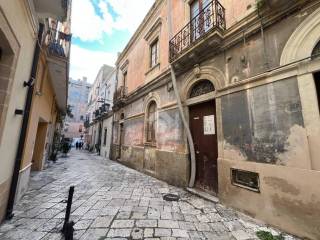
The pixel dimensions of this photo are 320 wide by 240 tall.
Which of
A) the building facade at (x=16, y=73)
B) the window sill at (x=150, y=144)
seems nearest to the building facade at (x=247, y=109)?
the window sill at (x=150, y=144)

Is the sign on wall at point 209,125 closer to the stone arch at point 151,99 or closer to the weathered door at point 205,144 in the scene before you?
the weathered door at point 205,144

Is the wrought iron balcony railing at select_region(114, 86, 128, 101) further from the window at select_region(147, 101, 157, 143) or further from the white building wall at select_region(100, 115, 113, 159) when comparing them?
the window at select_region(147, 101, 157, 143)

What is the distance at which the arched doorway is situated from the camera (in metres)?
5.01

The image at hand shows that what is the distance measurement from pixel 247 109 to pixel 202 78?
1.99 metres

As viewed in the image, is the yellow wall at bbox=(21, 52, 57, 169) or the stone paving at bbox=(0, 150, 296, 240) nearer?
the stone paving at bbox=(0, 150, 296, 240)

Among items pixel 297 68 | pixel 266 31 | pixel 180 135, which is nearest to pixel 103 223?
pixel 180 135

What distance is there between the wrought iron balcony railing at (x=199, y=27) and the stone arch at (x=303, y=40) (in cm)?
190

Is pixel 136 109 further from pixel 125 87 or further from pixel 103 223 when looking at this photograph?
pixel 103 223

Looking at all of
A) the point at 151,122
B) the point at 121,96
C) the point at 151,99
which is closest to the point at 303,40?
the point at 151,99

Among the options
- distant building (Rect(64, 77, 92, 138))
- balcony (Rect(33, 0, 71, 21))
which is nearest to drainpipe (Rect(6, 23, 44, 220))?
balcony (Rect(33, 0, 71, 21))

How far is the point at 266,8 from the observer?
373 centimetres

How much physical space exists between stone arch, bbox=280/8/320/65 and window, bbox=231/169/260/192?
250 cm

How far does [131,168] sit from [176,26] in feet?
25.3

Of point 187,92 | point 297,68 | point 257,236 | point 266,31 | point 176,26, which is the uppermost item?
point 176,26
